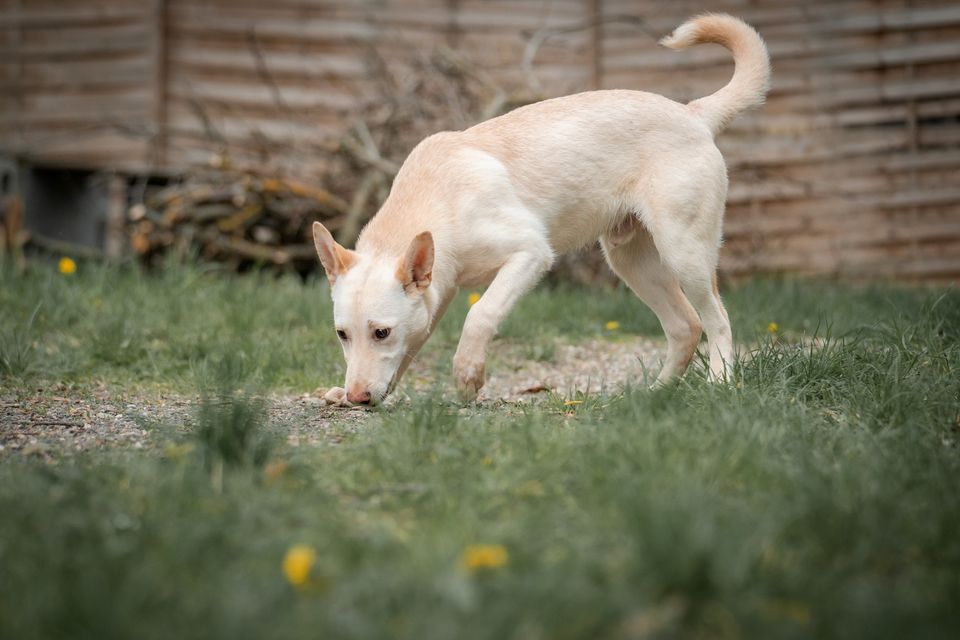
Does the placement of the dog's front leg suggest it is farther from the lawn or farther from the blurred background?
the blurred background

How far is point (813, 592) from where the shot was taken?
1881 millimetres

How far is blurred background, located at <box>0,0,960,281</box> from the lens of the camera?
26.1 feet

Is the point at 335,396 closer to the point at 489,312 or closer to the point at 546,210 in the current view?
the point at 489,312

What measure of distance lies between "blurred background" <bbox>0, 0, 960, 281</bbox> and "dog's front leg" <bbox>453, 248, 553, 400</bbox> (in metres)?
3.56

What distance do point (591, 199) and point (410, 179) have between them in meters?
0.87

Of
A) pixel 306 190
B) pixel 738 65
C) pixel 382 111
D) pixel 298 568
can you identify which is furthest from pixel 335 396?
pixel 382 111

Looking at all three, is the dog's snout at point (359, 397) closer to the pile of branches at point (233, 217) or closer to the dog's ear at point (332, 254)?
the dog's ear at point (332, 254)

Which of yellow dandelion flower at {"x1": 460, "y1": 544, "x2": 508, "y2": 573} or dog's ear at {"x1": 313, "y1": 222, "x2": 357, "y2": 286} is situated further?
dog's ear at {"x1": 313, "y1": 222, "x2": 357, "y2": 286}

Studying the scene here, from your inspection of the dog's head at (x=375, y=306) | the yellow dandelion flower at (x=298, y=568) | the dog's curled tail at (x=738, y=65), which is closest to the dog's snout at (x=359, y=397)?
the dog's head at (x=375, y=306)

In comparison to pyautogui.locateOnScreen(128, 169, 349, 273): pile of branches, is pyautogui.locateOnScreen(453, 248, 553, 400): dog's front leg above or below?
above

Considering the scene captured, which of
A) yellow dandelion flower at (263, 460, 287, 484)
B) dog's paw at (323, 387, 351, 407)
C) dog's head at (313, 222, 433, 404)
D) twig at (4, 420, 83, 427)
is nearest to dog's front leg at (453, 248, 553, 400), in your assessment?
dog's head at (313, 222, 433, 404)

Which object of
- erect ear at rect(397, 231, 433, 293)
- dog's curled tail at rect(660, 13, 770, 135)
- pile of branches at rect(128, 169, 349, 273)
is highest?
dog's curled tail at rect(660, 13, 770, 135)

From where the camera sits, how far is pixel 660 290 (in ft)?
15.8

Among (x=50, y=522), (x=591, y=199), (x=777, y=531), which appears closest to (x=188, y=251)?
(x=591, y=199)
